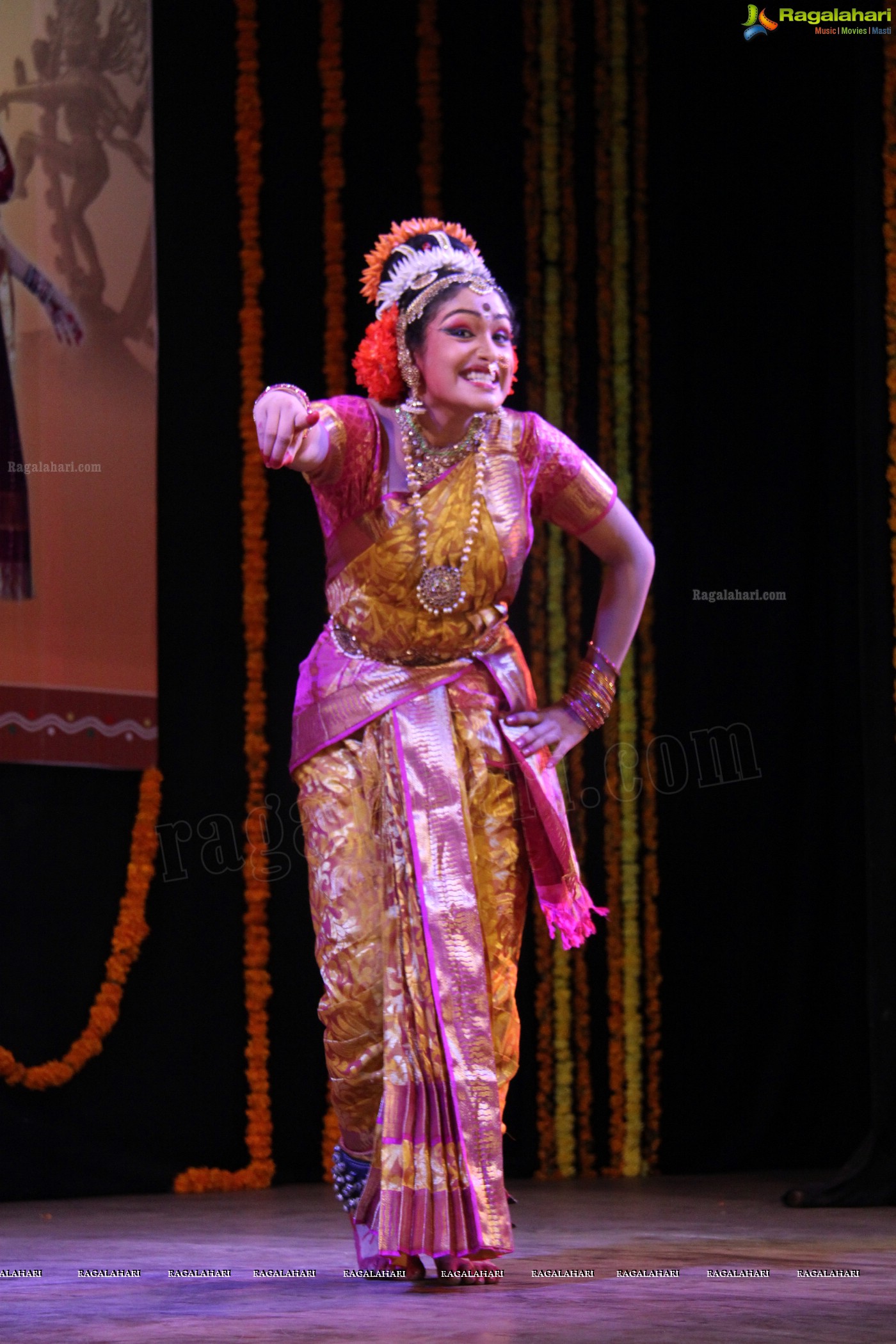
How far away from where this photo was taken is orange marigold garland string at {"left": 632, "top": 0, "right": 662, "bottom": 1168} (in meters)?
4.87

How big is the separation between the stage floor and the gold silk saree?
222 mm

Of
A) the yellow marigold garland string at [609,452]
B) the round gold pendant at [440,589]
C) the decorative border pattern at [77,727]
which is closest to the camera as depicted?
the round gold pendant at [440,589]

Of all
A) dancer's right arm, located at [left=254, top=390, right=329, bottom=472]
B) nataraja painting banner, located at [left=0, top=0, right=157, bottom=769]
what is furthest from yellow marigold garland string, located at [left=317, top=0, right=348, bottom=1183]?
dancer's right arm, located at [left=254, top=390, right=329, bottom=472]

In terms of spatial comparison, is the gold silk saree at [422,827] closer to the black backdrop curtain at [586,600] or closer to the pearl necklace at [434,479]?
the pearl necklace at [434,479]

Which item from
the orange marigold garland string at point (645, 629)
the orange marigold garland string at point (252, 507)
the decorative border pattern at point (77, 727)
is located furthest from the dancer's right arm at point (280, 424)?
the orange marigold garland string at point (645, 629)

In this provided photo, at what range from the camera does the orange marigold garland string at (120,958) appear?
172 inches

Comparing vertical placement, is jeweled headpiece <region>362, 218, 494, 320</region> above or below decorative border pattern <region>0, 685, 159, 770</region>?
above

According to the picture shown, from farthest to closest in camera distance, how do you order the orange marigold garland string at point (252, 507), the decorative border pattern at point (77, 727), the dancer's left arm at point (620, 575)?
1. the orange marigold garland string at point (252, 507)
2. the decorative border pattern at point (77, 727)
3. the dancer's left arm at point (620, 575)

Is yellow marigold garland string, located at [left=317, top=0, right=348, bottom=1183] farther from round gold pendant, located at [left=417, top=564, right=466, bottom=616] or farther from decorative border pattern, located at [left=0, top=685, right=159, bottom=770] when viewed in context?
round gold pendant, located at [left=417, top=564, right=466, bottom=616]

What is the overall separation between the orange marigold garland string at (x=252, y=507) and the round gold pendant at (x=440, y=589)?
1.77m

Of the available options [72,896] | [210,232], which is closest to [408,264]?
[210,232]

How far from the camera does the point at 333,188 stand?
15.6 feet

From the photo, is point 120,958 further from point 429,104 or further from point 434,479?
point 429,104

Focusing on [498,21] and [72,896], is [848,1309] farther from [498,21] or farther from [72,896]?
[498,21]
